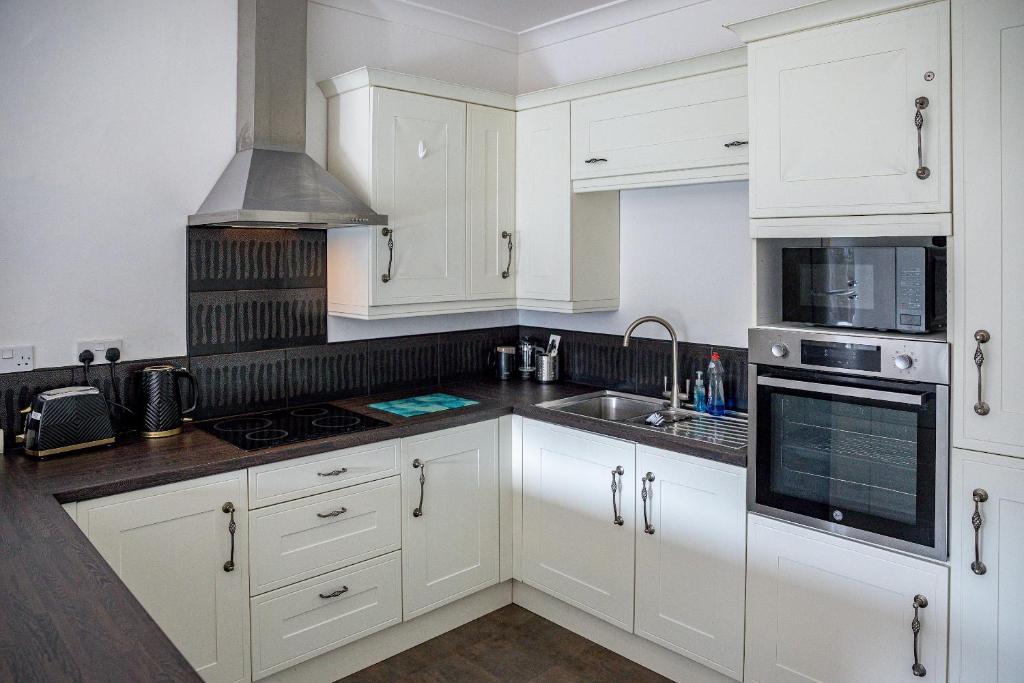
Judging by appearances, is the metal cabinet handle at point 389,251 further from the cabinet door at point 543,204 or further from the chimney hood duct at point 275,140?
the cabinet door at point 543,204

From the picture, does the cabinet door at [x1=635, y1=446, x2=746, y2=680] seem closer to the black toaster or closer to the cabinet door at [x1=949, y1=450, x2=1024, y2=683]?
the cabinet door at [x1=949, y1=450, x2=1024, y2=683]

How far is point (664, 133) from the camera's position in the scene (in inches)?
119

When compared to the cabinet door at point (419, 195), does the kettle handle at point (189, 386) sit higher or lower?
lower

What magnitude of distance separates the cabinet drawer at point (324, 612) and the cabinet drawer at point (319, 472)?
0.31 meters

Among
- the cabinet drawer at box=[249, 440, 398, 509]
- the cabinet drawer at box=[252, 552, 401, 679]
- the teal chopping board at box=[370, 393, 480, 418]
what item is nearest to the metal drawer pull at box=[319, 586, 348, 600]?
the cabinet drawer at box=[252, 552, 401, 679]

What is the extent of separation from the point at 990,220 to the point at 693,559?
4.55 ft

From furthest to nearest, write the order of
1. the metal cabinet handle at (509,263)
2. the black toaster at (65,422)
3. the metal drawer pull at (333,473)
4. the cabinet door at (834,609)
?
the metal cabinet handle at (509,263)
the metal drawer pull at (333,473)
the black toaster at (65,422)
the cabinet door at (834,609)

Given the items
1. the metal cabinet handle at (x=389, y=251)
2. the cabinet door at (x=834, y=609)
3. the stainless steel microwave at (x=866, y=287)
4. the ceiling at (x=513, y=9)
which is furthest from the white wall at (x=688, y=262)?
the metal cabinet handle at (x=389, y=251)

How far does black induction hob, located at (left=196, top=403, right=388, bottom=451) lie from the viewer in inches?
108

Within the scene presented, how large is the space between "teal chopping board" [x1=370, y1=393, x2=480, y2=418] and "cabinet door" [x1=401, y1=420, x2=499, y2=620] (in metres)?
0.16

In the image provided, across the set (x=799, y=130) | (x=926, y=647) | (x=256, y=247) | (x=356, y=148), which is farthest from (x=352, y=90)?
(x=926, y=647)

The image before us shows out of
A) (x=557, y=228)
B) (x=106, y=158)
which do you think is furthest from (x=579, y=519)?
(x=106, y=158)

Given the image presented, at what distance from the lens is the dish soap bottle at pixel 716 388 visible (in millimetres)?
3158

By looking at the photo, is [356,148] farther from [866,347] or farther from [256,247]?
[866,347]
